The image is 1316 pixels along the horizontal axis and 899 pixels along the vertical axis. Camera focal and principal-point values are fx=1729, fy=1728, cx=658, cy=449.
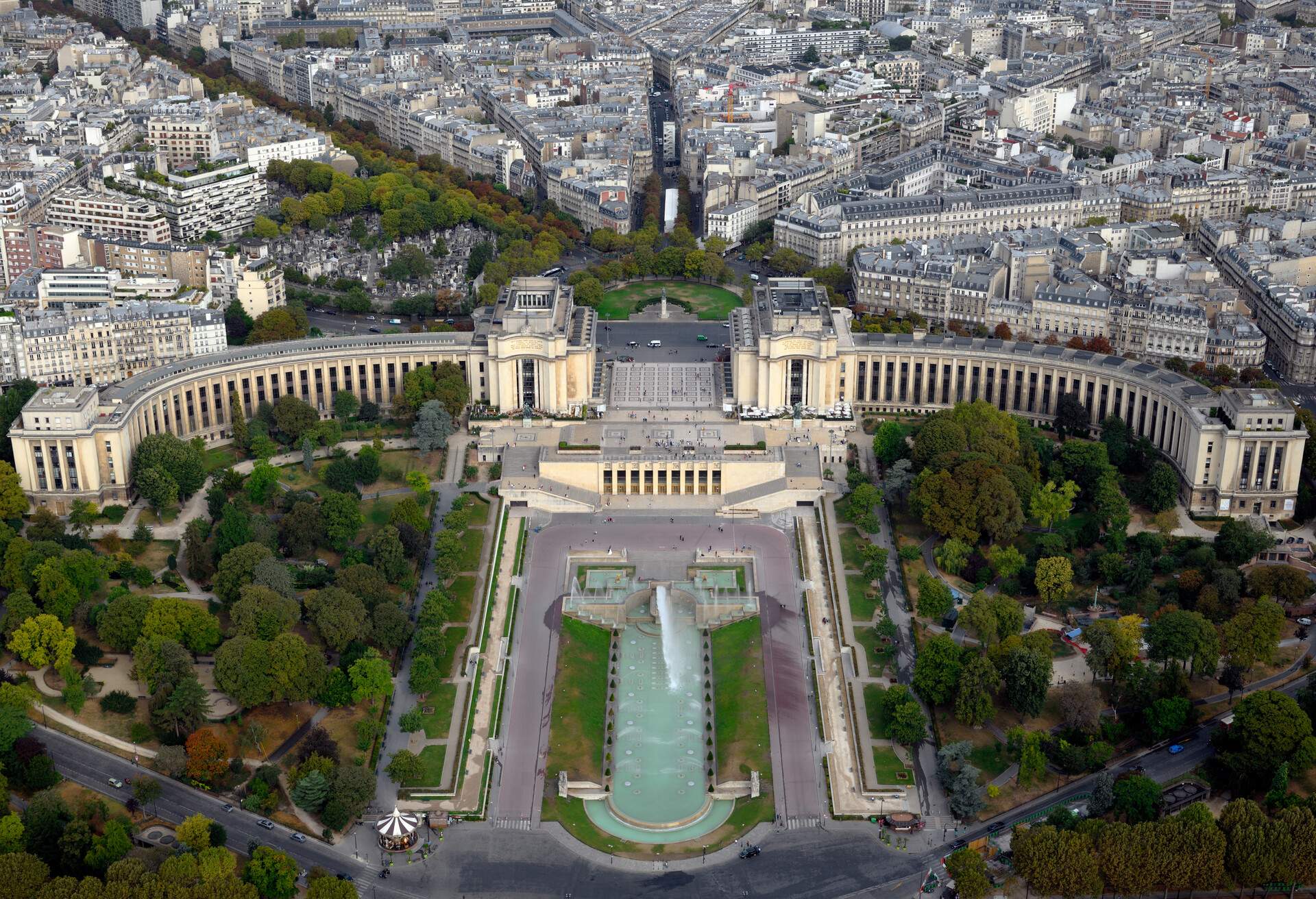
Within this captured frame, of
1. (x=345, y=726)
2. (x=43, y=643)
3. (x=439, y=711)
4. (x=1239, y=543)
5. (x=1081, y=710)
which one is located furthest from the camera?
(x=1239, y=543)

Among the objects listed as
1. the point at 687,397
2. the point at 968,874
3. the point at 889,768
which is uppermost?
the point at 687,397

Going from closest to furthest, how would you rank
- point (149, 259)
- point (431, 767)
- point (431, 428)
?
point (431, 767), point (431, 428), point (149, 259)

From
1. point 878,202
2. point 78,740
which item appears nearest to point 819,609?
point 78,740

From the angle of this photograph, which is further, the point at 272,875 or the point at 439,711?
the point at 439,711

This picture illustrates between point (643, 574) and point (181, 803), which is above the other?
point (643, 574)

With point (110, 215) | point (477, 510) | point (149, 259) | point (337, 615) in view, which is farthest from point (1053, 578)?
point (110, 215)

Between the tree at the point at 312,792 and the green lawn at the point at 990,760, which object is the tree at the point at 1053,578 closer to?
the green lawn at the point at 990,760

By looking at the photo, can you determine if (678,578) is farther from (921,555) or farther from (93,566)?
(93,566)

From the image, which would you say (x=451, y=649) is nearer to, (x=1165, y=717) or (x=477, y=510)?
(x=477, y=510)
